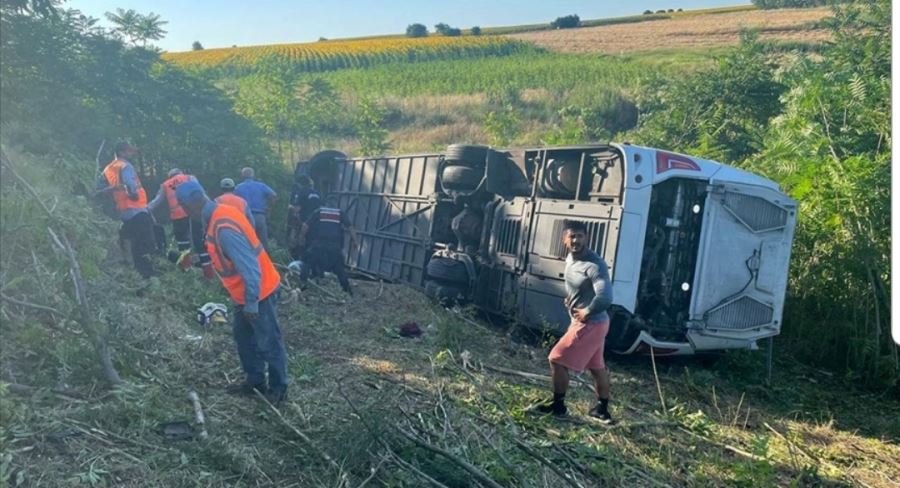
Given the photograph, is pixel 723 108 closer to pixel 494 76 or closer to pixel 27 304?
pixel 27 304

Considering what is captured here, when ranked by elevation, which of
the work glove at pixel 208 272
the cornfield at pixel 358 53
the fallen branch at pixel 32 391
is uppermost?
the cornfield at pixel 358 53

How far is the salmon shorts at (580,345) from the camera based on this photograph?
5.77 m

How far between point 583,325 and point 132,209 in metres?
5.43

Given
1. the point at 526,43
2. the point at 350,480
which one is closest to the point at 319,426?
the point at 350,480

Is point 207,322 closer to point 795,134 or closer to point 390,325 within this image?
point 390,325

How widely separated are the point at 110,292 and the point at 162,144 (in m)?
6.88

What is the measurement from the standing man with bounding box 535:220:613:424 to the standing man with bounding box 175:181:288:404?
2013 mm

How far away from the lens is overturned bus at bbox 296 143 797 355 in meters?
7.21

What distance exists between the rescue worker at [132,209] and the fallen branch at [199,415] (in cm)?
378

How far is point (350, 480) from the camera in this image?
4.29 meters

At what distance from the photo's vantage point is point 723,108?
1614 cm

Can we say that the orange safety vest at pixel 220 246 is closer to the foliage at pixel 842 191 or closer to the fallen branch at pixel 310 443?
the fallen branch at pixel 310 443

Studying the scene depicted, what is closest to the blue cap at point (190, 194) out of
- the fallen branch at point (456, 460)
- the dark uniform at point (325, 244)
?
the fallen branch at point (456, 460)

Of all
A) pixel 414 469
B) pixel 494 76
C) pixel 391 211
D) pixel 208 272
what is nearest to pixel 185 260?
pixel 208 272
